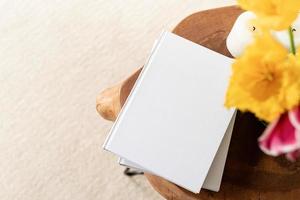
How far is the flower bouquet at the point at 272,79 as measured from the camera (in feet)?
1.34

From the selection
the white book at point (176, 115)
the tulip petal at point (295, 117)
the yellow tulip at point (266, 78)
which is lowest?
the white book at point (176, 115)

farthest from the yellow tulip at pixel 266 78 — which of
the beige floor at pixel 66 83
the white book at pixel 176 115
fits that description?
the beige floor at pixel 66 83

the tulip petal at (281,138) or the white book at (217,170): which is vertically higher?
the tulip petal at (281,138)

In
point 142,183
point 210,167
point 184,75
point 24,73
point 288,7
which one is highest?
point 288,7

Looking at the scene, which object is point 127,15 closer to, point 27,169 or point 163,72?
point 27,169

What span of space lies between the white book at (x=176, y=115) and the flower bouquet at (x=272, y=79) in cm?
21

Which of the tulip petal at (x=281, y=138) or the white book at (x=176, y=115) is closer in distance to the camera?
the tulip petal at (x=281, y=138)

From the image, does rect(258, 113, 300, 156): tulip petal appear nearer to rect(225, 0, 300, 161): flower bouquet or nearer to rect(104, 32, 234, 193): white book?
rect(225, 0, 300, 161): flower bouquet

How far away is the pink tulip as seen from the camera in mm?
407

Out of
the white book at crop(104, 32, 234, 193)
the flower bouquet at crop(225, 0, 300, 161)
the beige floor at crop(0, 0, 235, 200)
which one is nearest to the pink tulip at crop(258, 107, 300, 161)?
the flower bouquet at crop(225, 0, 300, 161)

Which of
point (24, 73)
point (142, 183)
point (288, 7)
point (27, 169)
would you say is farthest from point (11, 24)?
point (288, 7)

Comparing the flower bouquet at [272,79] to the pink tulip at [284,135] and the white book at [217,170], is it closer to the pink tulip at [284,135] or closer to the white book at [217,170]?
the pink tulip at [284,135]

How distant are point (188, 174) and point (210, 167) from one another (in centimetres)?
4

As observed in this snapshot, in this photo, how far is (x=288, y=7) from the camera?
1.36ft
